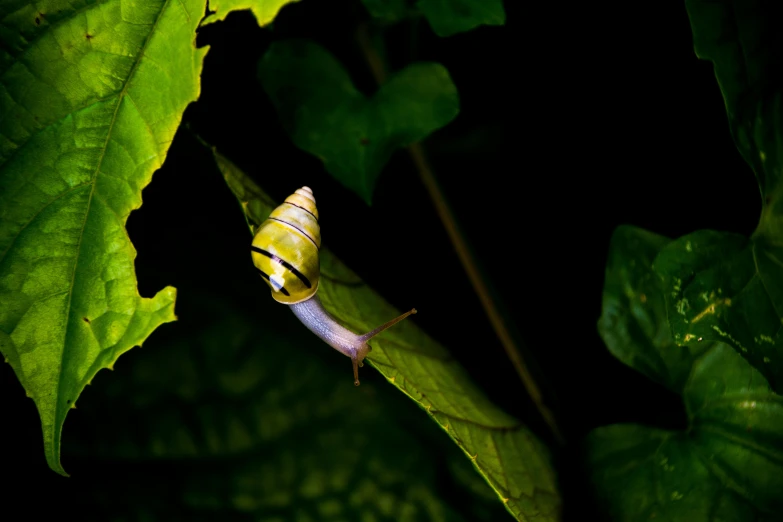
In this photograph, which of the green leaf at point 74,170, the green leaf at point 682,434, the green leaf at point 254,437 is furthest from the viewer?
the green leaf at point 254,437

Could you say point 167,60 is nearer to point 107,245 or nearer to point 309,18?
point 107,245

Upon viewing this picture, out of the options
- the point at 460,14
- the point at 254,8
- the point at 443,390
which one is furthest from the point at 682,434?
the point at 254,8

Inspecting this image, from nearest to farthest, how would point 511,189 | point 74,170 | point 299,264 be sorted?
point 74,170, point 299,264, point 511,189

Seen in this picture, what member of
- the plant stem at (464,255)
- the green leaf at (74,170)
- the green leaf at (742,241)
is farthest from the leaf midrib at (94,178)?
the green leaf at (742,241)

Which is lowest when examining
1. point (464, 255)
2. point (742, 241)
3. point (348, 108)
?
point (464, 255)

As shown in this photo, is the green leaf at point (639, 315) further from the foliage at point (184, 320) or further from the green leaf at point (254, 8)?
the green leaf at point (254, 8)

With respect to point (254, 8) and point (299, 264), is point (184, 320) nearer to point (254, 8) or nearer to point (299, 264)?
point (299, 264)

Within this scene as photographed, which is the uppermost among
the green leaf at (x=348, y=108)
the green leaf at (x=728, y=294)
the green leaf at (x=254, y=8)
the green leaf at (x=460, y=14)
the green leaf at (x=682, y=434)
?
the green leaf at (x=254, y=8)
